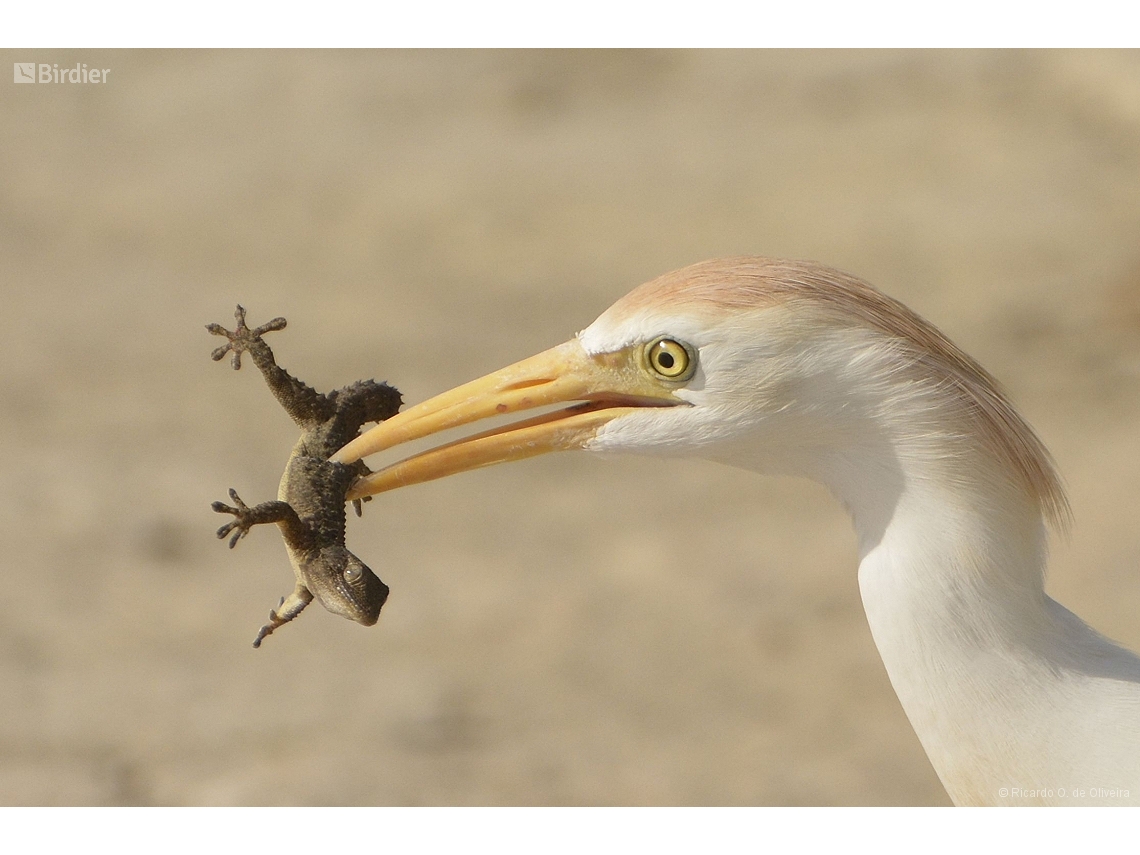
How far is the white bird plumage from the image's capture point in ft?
9.84

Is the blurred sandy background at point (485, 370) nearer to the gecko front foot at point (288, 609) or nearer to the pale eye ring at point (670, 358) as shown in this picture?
the gecko front foot at point (288, 609)

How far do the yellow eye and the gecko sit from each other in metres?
0.82

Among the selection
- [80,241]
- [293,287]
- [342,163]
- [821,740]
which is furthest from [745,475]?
[80,241]

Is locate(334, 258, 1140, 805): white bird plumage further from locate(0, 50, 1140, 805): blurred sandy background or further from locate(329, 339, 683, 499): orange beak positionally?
locate(0, 50, 1140, 805): blurred sandy background

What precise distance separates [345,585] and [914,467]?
1.42 metres

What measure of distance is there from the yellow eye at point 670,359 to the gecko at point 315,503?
82 centimetres

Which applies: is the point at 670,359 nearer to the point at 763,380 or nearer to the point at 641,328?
the point at 641,328

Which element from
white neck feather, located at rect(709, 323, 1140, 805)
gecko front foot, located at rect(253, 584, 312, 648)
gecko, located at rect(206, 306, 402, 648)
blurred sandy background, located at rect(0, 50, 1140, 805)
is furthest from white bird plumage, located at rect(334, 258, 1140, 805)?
blurred sandy background, located at rect(0, 50, 1140, 805)

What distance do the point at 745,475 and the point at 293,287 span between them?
4.41 metres

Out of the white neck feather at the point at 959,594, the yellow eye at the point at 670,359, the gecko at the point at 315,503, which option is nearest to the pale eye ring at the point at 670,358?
the yellow eye at the point at 670,359

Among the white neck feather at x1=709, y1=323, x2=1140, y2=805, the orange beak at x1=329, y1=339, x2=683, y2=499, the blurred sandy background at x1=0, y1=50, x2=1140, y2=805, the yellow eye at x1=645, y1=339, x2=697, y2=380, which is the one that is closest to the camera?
the white neck feather at x1=709, y1=323, x2=1140, y2=805

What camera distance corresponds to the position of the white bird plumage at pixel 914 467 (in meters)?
3.00

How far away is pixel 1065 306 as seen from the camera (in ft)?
Result: 35.9

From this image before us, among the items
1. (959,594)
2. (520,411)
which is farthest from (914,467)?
(520,411)
